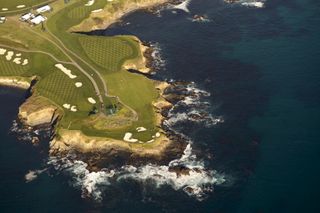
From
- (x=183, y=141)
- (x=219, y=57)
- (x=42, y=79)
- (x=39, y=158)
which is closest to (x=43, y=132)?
(x=39, y=158)

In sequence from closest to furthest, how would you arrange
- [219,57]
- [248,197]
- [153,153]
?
[248,197]
[153,153]
[219,57]

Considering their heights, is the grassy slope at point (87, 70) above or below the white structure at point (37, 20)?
below

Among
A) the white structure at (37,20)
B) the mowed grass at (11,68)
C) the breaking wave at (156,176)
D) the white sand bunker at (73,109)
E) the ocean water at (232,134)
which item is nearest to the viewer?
the ocean water at (232,134)

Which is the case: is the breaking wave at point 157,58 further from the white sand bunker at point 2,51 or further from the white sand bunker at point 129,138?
the white sand bunker at point 2,51

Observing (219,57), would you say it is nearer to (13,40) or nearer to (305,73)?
(305,73)

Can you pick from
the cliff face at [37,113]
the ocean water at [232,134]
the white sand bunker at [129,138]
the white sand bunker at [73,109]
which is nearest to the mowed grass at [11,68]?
the ocean water at [232,134]
